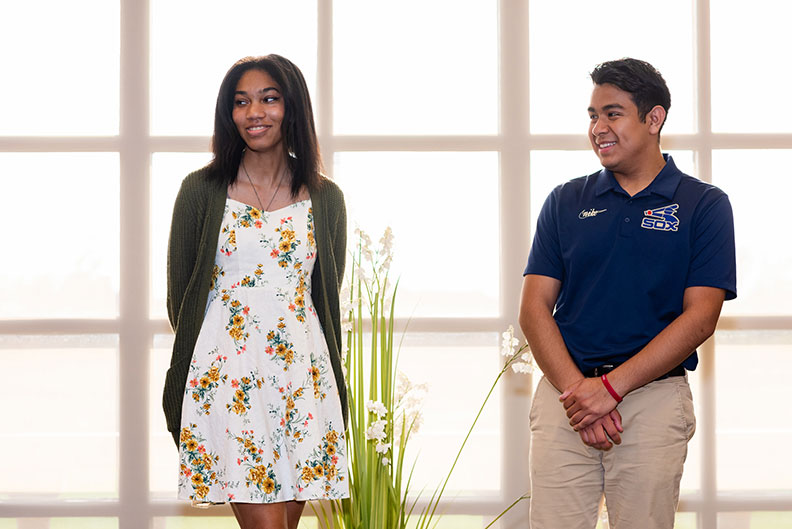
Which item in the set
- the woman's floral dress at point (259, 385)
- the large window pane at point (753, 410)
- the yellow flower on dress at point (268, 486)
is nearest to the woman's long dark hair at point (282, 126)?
the woman's floral dress at point (259, 385)

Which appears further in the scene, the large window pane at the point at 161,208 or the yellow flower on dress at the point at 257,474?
the large window pane at the point at 161,208

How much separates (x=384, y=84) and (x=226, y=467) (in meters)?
1.72

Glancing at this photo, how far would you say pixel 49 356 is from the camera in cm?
319

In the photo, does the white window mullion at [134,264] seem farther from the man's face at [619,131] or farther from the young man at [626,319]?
the man's face at [619,131]

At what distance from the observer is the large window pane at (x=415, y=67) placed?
10.5 feet

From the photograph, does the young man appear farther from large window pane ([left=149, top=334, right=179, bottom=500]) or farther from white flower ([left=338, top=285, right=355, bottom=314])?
large window pane ([left=149, top=334, right=179, bottom=500])

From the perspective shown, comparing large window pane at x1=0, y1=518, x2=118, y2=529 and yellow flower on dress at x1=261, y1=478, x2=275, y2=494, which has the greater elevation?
yellow flower on dress at x1=261, y1=478, x2=275, y2=494

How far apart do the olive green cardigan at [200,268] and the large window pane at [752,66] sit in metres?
1.77

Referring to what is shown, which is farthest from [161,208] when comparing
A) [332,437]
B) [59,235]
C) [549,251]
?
[549,251]

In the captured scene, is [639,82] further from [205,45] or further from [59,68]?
[59,68]

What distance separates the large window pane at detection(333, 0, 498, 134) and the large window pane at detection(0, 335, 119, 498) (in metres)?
1.26

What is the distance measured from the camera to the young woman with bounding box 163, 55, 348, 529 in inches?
78.1

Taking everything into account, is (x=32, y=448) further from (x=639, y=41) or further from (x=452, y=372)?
(x=639, y=41)

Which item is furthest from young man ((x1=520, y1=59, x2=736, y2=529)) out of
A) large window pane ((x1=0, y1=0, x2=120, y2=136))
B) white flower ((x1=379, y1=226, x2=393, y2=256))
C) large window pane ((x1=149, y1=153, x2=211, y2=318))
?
large window pane ((x1=0, y1=0, x2=120, y2=136))
